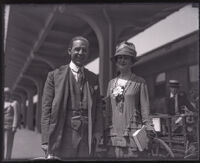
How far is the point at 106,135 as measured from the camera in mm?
2578

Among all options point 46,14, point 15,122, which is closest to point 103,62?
point 46,14

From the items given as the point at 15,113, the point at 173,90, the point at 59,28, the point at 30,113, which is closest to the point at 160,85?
the point at 173,90

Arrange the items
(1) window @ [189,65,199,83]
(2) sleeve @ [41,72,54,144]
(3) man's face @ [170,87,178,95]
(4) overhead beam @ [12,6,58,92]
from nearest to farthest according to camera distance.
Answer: (2) sleeve @ [41,72,54,144] → (3) man's face @ [170,87,178,95] → (1) window @ [189,65,199,83] → (4) overhead beam @ [12,6,58,92]

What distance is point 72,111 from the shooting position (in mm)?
2387

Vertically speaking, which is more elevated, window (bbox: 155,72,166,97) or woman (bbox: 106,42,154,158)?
window (bbox: 155,72,166,97)

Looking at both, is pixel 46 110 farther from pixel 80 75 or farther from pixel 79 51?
pixel 79 51

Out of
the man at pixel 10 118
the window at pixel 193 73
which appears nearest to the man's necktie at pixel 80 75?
the man at pixel 10 118

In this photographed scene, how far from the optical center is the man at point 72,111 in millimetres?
2322

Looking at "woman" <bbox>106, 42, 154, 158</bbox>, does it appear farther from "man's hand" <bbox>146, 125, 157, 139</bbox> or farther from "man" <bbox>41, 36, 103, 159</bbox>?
"man" <bbox>41, 36, 103, 159</bbox>

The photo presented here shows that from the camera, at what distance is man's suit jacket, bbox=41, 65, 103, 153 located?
2.31m

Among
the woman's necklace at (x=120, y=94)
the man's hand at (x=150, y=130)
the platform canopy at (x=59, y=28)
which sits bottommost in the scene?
the man's hand at (x=150, y=130)

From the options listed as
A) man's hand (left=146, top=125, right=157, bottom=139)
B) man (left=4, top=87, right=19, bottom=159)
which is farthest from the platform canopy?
man's hand (left=146, top=125, right=157, bottom=139)

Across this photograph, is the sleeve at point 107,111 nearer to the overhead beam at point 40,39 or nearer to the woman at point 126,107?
the woman at point 126,107

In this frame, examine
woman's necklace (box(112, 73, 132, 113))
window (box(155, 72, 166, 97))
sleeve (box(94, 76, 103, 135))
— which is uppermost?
window (box(155, 72, 166, 97))
